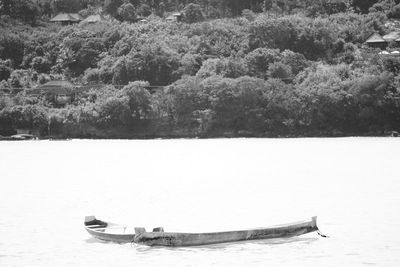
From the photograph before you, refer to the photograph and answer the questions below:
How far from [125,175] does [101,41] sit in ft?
225

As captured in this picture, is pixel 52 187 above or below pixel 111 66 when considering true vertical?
below

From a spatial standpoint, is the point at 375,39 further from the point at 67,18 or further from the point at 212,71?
the point at 67,18

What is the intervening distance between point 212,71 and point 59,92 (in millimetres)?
18000

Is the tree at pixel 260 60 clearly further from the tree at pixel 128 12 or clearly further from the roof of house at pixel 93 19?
the roof of house at pixel 93 19

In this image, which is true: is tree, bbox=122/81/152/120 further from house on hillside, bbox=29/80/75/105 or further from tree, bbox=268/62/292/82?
tree, bbox=268/62/292/82

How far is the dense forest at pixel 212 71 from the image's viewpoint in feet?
293

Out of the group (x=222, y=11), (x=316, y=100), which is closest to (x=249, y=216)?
(x=316, y=100)

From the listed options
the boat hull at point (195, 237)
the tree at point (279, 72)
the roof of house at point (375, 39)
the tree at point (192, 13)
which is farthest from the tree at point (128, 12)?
the boat hull at point (195, 237)

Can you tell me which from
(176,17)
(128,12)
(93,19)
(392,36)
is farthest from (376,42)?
(93,19)

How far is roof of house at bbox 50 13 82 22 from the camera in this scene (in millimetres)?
131075

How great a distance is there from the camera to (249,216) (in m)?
29.2

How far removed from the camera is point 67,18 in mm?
131625

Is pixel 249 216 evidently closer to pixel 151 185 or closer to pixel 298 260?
pixel 298 260

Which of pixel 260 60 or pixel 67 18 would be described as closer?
pixel 260 60
